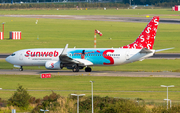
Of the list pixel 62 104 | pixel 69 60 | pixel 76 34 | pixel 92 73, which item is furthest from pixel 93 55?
pixel 76 34

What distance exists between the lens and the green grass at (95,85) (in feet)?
150

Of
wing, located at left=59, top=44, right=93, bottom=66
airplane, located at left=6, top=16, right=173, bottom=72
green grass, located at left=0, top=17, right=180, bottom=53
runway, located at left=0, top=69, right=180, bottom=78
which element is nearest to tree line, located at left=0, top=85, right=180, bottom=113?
wing, located at left=59, top=44, right=93, bottom=66

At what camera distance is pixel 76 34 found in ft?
443

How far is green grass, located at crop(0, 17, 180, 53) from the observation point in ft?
352

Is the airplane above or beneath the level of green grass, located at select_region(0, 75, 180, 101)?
above

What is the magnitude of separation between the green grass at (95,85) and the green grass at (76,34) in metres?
40.6

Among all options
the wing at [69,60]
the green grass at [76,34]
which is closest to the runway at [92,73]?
the wing at [69,60]

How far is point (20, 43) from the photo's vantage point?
11181 cm

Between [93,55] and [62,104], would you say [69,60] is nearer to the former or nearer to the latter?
[93,55]

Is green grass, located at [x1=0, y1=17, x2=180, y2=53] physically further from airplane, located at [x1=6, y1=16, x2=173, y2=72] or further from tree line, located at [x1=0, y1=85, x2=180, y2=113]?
tree line, located at [x1=0, y1=85, x2=180, y2=113]

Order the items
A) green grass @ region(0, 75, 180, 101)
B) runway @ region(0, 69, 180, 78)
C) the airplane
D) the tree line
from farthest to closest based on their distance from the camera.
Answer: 1. the airplane
2. runway @ region(0, 69, 180, 78)
3. green grass @ region(0, 75, 180, 101)
4. the tree line

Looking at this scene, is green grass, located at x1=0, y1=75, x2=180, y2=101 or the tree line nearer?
the tree line

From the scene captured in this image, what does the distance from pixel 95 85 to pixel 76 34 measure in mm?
83691

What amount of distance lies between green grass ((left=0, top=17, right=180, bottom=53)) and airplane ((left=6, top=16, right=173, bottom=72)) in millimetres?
30950
